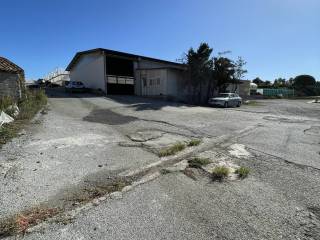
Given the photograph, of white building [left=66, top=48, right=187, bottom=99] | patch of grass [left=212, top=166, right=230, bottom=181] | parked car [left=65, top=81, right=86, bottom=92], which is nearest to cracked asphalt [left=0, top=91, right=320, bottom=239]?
patch of grass [left=212, top=166, right=230, bottom=181]

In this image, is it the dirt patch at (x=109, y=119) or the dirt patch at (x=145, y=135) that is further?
the dirt patch at (x=109, y=119)

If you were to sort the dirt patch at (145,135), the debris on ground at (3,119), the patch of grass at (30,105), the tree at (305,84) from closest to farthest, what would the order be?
the dirt patch at (145,135)
the debris on ground at (3,119)
the patch of grass at (30,105)
the tree at (305,84)

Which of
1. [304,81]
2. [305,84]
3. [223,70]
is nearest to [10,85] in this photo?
[223,70]

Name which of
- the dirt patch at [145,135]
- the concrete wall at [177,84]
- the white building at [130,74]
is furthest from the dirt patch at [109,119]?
the concrete wall at [177,84]

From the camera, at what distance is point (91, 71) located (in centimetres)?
2855

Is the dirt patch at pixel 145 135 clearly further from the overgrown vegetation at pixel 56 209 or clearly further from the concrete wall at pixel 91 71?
the concrete wall at pixel 91 71

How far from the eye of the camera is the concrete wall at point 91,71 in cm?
2675

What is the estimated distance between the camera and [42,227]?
3584 millimetres

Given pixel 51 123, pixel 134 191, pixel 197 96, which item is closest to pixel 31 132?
pixel 51 123

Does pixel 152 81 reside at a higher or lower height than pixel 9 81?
higher

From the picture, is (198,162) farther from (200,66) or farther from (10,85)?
(200,66)

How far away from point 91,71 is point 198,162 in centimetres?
2442

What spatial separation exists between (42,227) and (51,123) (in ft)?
26.1

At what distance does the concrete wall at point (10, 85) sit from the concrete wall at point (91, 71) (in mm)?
10804
